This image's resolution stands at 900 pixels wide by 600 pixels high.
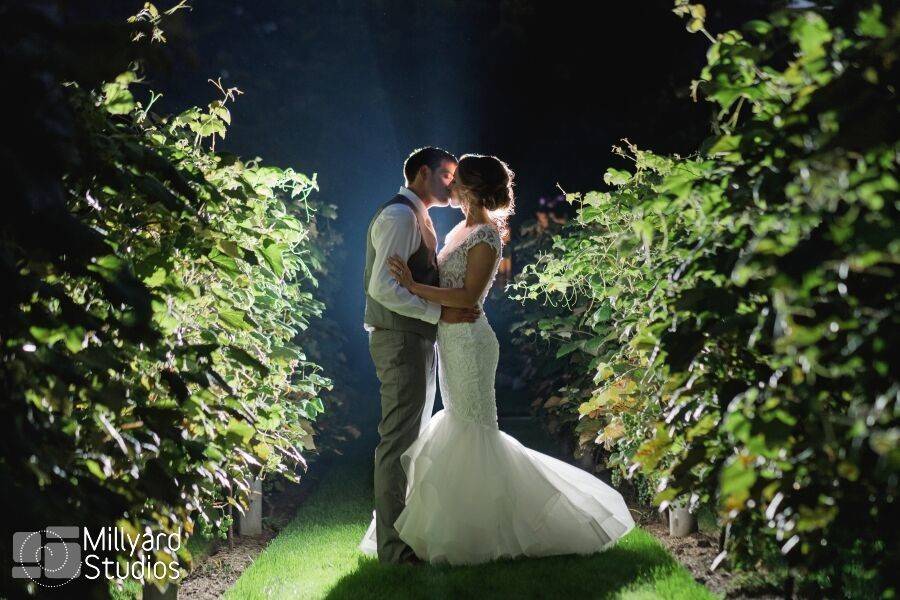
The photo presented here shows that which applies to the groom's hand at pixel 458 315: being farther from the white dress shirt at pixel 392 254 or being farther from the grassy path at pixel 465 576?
the grassy path at pixel 465 576

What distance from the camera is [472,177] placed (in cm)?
425

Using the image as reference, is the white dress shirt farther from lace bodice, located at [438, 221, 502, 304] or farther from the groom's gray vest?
lace bodice, located at [438, 221, 502, 304]

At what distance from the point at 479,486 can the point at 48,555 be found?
2295 millimetres

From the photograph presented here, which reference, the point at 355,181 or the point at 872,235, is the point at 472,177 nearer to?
the point at 872,235

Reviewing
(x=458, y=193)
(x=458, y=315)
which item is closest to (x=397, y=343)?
(x=458, y=315)

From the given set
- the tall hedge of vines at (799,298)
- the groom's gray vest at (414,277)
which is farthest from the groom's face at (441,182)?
the tall hedge of vines at (799,298)

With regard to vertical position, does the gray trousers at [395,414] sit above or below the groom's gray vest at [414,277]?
below

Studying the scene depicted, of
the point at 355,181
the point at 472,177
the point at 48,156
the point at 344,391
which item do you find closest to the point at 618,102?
the point at 355,181

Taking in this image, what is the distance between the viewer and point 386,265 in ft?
13.4

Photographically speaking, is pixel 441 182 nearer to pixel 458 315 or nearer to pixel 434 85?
pixel 458 315

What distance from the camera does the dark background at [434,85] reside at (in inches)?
379

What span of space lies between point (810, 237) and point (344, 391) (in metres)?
5.86

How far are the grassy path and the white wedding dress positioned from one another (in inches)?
3.6

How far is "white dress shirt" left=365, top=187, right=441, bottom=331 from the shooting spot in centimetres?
406
